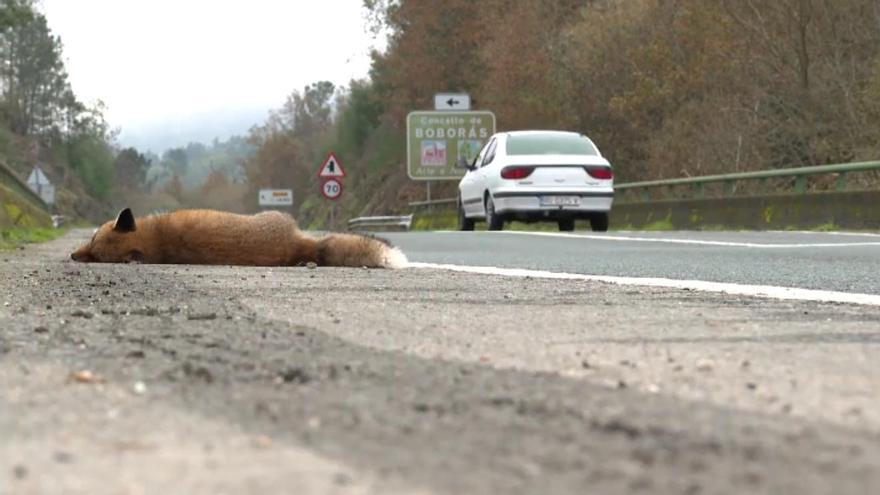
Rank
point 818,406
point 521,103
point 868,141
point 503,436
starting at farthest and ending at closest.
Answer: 1. point 521,103
2. point 868,141
3. point 818,406
4. point 503,436

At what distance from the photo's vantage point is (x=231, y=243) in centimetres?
927

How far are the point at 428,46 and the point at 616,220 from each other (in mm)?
34207

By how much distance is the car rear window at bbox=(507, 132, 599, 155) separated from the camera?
2133 centimetres

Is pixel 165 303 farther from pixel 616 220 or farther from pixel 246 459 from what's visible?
pixel 616 220

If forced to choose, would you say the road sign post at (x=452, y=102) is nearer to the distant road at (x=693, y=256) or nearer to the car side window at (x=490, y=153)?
the car side window at (x=490, y=153)

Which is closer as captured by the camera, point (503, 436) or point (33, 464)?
point (33, 464)

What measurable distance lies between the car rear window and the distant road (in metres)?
3.82

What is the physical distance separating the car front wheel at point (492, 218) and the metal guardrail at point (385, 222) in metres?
19.3

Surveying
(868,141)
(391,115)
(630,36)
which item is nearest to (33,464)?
(868,141)

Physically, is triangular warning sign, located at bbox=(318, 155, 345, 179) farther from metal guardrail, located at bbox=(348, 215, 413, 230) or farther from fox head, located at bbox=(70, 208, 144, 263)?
fox head, located at bbox=(70, 208, 144, 263)

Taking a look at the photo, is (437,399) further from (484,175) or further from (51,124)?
(51,124)

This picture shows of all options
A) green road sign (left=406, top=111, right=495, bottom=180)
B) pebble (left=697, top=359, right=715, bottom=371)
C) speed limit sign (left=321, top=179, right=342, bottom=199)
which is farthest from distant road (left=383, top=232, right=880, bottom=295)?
green road sign (left=406, top=111, right=495, bottom=180)

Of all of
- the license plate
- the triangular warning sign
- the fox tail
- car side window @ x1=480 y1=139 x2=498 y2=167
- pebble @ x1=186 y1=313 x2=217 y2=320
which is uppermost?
the triangular warning sign

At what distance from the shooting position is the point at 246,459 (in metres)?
2.19
